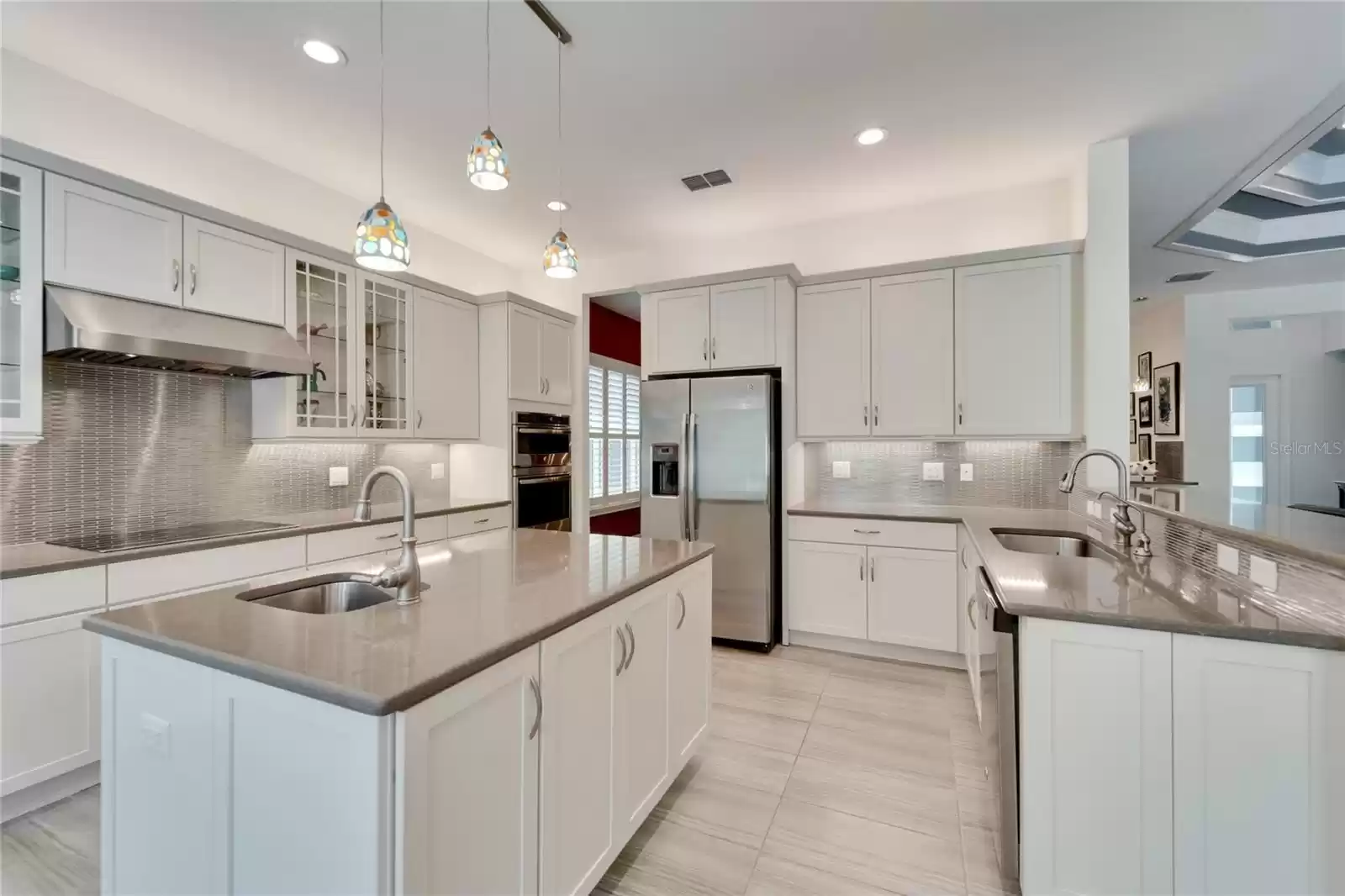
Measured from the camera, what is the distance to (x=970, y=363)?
11.1 ft

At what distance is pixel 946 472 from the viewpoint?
3.77 m

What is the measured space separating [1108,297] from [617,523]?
4.30 m

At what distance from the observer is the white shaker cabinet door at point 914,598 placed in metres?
3.21

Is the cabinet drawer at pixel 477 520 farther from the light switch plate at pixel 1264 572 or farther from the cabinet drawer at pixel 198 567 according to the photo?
the light switch plate at pixel 1264 572

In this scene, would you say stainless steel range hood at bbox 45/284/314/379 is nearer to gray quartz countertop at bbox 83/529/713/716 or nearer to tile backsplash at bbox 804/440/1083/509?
gray quartz countertop at bbox 83/529/713/716

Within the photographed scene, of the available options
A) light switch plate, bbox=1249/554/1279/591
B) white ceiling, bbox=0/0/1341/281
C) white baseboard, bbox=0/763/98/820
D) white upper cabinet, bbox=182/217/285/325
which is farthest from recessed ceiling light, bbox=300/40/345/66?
light switch plate, bbox=1249/554/1279/591

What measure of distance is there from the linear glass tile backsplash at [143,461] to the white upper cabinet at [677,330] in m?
2.17

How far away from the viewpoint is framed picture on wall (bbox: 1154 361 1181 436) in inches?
192

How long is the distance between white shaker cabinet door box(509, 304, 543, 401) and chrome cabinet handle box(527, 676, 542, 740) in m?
3.08

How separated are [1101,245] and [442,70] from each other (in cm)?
338

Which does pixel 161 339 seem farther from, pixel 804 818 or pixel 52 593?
pixel 804 818

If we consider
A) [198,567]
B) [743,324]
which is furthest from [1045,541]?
[198,567]

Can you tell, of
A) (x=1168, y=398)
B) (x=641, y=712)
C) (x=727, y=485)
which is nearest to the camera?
(x=641, y=712)

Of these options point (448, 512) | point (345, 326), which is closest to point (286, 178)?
point (345, 326)
